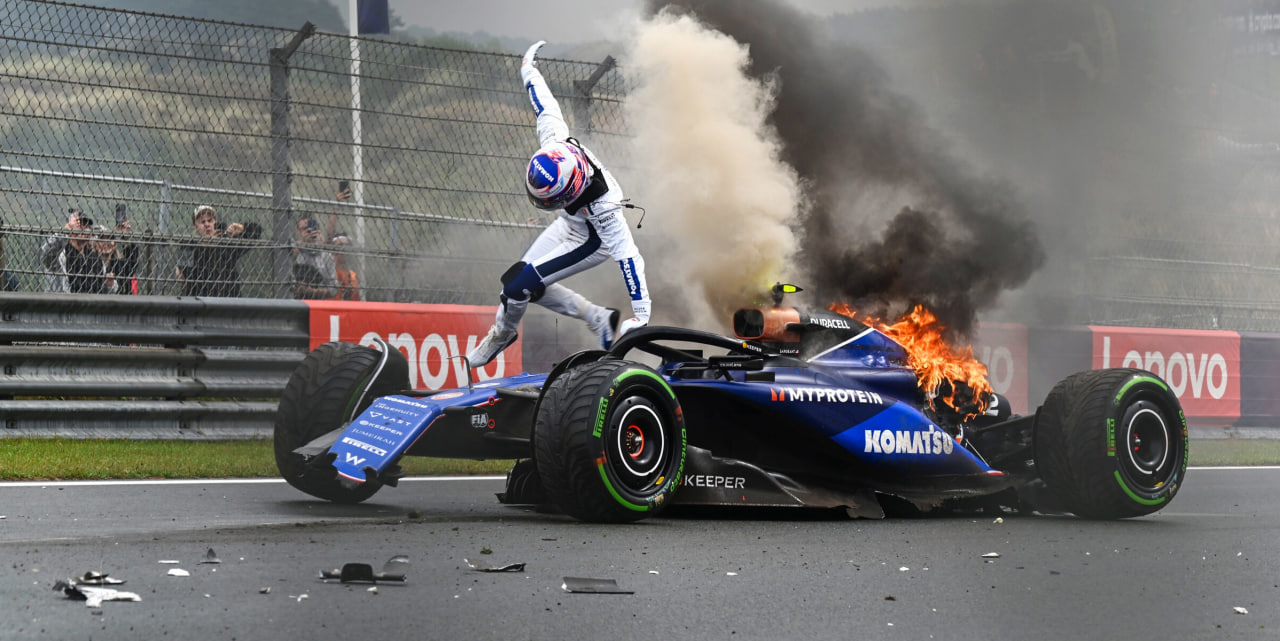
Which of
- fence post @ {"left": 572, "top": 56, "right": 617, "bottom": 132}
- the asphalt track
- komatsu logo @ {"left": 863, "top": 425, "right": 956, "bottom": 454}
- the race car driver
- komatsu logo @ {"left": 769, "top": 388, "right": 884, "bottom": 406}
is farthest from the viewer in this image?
fence post @ {"left": 572, "top": 56, "right": 617, "bottom": 132}

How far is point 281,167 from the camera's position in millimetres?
10836

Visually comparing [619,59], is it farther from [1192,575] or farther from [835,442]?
[1192,575]

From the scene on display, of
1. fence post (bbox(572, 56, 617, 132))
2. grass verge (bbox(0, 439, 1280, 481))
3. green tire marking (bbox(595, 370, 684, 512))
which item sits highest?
fence post (bbox(572, 56, 617, 132))

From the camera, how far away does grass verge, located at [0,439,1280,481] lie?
8211mm

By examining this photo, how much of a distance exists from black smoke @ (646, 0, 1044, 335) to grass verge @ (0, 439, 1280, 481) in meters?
2.67

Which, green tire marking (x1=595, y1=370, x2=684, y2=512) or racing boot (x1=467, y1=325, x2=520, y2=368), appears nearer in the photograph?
green tire marking (x1=595, y1=370, x2=684, y2=512)

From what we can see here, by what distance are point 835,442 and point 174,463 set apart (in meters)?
4.10

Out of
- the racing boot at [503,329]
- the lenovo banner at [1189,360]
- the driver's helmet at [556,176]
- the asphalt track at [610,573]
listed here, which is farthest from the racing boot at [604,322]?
the lenovo banner at [1189,360]

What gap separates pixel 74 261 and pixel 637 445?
5.63 metres

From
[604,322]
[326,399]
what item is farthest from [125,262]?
[326,399]

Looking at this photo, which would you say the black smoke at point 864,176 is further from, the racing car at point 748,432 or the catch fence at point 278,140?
the racing car at point 748,432

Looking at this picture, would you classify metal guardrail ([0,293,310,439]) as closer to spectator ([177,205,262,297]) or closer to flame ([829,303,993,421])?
spectator ([177,205,262,297])

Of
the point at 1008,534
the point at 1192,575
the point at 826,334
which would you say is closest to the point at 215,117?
the point at 826,334

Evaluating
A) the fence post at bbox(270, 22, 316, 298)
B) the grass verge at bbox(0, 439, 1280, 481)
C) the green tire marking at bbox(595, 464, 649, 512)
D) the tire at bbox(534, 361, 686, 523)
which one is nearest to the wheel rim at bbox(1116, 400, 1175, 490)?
the tire at bbox(534, 361, 686, 523)
